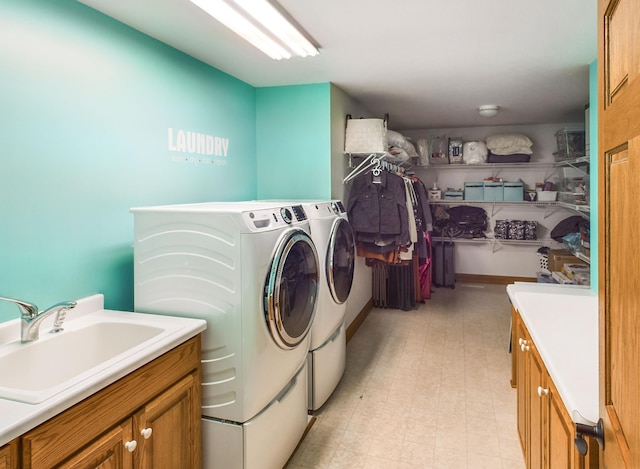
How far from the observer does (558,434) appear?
51.5 inches

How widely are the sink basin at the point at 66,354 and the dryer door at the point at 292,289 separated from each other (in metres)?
0.49

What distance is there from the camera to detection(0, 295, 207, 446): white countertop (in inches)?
40.8

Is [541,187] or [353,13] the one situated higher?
[353,13]

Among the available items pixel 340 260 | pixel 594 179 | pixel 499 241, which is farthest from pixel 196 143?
pixel 499 241

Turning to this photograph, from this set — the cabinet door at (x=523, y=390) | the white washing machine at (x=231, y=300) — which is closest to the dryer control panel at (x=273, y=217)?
the white washing machine at (x=231, y=300)

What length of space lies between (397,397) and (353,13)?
2.37 metres

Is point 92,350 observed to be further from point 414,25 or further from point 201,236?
point 414,25

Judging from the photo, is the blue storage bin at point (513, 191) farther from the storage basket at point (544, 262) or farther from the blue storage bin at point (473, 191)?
the storage basket at point (544, 262)

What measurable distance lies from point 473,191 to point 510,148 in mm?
733

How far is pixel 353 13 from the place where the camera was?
6.79ft

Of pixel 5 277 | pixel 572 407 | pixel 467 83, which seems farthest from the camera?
pixel 467 83

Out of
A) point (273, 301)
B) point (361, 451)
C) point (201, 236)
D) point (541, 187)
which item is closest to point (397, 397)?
point (361, 451)

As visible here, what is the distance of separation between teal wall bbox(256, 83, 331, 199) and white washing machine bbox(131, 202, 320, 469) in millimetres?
1400

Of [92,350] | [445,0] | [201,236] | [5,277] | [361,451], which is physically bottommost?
[361,451]
